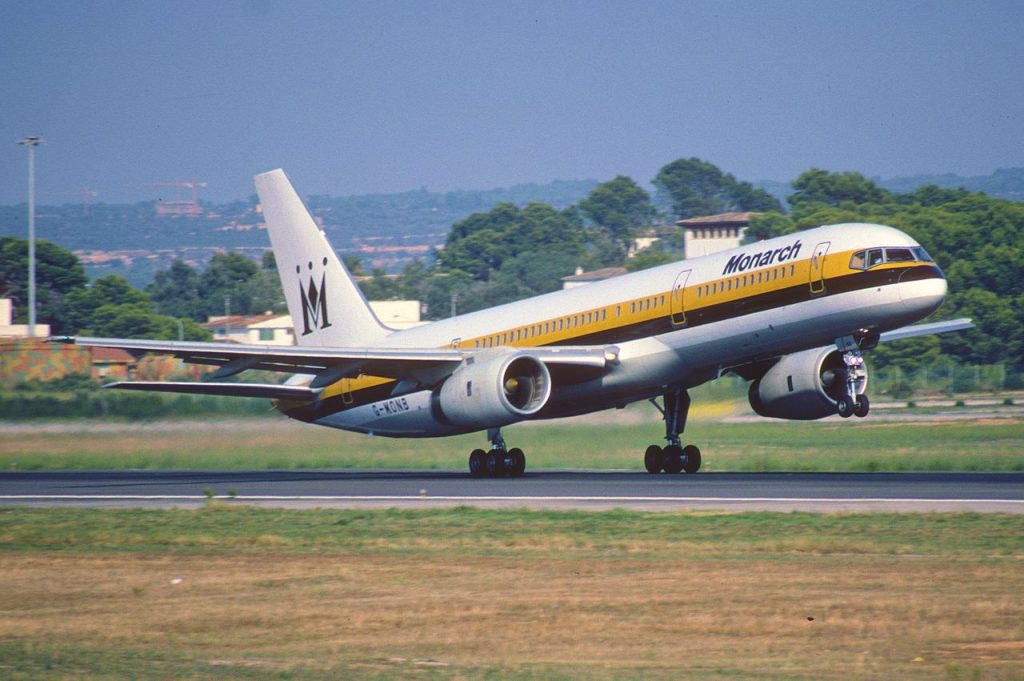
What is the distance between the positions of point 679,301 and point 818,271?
10.9 feet

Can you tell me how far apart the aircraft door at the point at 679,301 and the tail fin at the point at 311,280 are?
1020 centimetres

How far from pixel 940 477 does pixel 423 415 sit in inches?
471

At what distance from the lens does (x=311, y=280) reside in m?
41.8

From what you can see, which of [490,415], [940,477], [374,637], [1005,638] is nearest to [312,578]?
[374,637]

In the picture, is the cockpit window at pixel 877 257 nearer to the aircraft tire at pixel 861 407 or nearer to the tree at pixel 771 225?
the aircraft tire at pixel 861 407

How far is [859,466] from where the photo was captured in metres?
37.3

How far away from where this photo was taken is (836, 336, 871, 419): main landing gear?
31.1m

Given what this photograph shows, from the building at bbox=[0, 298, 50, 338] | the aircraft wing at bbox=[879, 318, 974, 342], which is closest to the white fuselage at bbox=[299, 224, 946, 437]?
the aircraft wing at bbox=[879, 318, 974, 342]

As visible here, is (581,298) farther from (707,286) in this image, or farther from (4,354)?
(4,354)

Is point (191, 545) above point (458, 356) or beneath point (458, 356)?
beneath

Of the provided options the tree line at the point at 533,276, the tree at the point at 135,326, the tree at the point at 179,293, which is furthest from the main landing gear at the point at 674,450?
the tree at the point at 179,293

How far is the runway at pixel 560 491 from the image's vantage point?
2675 centimetres

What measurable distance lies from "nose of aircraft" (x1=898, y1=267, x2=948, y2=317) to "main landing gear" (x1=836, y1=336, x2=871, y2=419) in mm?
1559

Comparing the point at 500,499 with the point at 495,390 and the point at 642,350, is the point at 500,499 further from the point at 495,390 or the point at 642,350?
the point at 642,350
